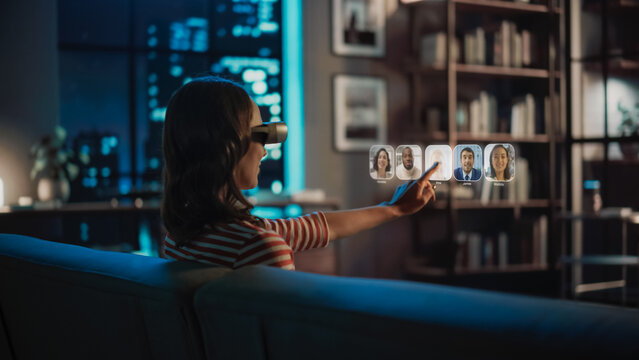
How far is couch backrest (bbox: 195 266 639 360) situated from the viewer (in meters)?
0.46

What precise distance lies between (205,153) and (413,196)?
0.38 meters

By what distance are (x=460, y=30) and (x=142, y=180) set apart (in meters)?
2.96

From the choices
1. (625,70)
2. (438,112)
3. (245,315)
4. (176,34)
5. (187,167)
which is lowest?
(245,315)

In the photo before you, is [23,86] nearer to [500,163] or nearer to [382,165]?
[382,165]

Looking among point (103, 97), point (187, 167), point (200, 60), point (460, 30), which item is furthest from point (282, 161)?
point (187, 167)

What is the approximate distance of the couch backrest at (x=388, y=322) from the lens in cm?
46

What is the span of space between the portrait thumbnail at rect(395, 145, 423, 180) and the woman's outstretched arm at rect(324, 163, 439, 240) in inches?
0.7

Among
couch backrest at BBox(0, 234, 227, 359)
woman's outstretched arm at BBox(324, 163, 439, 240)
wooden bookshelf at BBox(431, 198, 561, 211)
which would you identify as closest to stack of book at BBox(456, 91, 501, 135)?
wooden bookshelf at BBox(431, 198, 561, 211)

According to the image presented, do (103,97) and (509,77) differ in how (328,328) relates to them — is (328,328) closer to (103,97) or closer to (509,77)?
(103,97)

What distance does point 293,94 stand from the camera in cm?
508

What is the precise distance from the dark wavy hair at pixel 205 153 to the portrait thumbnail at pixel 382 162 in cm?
25

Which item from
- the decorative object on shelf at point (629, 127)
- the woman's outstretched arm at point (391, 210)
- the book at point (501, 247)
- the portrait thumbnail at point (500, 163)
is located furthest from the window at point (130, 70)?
the portrait thumbnail at point (500, 163)

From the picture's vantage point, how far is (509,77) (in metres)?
5.25

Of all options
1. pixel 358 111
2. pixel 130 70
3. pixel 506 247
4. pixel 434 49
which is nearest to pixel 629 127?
pixel 506 247
